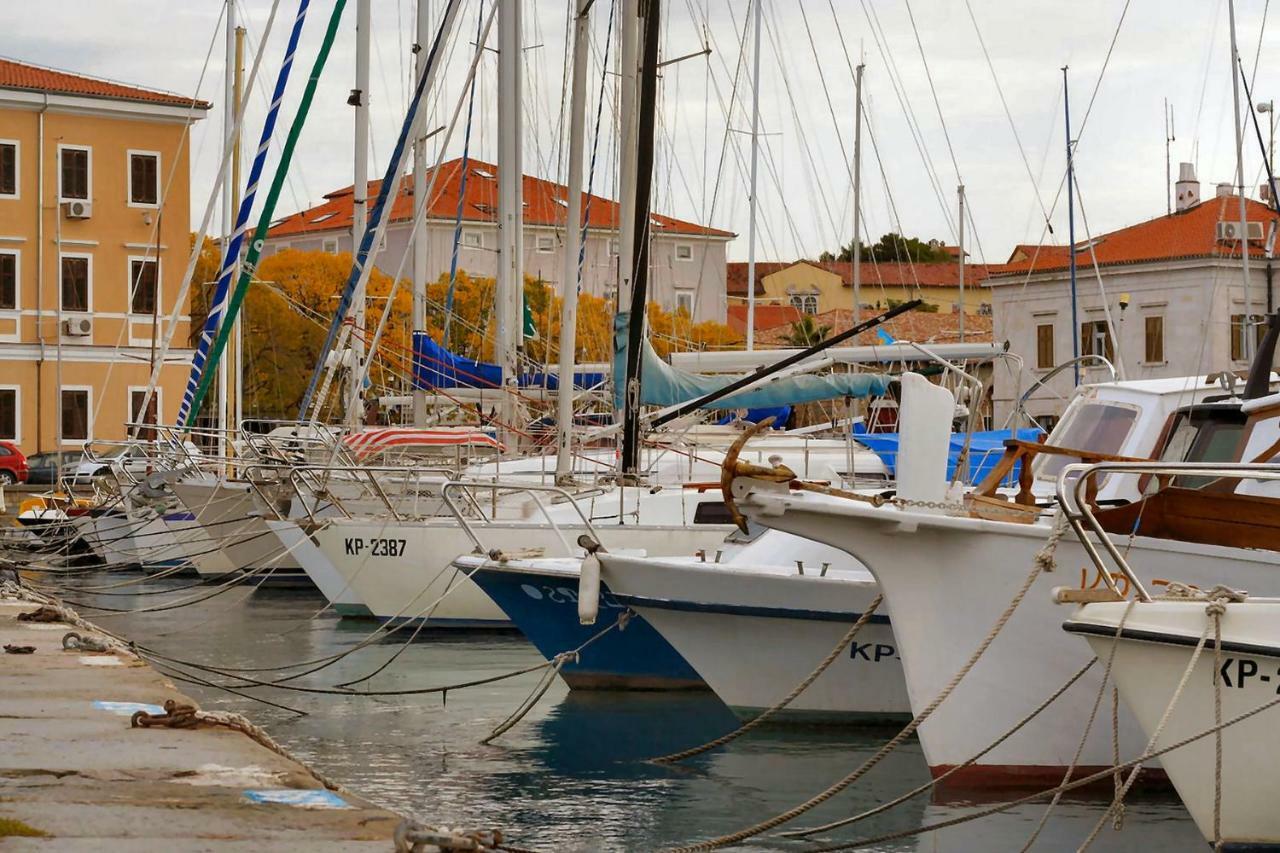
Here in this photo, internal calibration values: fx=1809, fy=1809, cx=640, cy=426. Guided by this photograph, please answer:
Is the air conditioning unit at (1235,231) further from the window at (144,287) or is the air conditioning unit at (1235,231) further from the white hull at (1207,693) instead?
the white hull at (1207,693)

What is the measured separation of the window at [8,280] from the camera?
164 ft

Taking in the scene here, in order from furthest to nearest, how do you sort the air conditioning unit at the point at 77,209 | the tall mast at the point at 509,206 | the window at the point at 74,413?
1. the air conditioning unit at the point at 77,209
2. the window at the point at 74,413
3. the tall mast at the point at 509,206

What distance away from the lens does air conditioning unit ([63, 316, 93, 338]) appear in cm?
5038

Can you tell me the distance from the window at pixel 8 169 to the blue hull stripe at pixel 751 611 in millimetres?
40024

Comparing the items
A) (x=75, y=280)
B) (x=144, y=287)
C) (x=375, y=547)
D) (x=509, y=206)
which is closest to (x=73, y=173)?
(x=75, y=280)

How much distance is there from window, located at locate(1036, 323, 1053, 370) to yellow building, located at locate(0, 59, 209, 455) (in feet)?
95.3

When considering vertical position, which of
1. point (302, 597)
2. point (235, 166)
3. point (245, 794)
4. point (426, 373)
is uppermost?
point (235, 166)

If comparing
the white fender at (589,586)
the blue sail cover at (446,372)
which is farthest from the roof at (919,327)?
the white fender at (589,586)

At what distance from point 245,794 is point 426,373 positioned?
740 inches

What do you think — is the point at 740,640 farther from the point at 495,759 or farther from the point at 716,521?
the point at 716,521

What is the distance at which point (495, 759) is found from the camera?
13797mm

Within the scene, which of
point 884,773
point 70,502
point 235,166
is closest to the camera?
point 884,773

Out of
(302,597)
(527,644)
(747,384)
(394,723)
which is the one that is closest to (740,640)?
(394,723)

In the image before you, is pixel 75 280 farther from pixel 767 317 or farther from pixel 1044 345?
pixel 767 317
